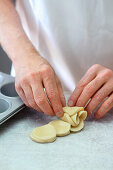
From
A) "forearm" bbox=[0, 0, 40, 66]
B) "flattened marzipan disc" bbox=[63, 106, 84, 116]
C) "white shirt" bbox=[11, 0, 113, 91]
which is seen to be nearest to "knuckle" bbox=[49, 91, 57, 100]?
"flattened marzipan disc" bbox=[63, 106, 84, 116]

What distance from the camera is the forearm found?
1.22 metres

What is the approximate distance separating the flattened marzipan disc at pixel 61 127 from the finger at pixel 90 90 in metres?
0.13

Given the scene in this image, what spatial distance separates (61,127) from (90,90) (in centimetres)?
21

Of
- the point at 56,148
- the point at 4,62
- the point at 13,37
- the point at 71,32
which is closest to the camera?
the point at 56,148

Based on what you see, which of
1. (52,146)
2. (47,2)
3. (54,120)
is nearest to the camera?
(52,146)

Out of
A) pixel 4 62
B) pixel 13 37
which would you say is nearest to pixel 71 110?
pixel 13 37

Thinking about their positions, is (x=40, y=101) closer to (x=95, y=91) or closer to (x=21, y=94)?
(x=21, y=94)

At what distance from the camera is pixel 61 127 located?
1.13 metres

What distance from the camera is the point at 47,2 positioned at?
1.44m

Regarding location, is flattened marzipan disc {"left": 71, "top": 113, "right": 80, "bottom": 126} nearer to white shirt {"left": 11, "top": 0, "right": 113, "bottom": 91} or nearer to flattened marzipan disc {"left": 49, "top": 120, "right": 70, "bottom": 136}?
flattened marzipan disc {"left": 49, "top": 120, "right": 70, "bottom": 136}

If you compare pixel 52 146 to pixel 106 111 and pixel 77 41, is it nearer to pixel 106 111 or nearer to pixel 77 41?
pixel 106 111

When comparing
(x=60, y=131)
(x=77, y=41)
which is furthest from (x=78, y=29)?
(x=60, y=131)

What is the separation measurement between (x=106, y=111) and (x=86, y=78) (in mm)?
181

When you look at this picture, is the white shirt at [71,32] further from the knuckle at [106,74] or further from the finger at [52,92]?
the finger at [52,92]
